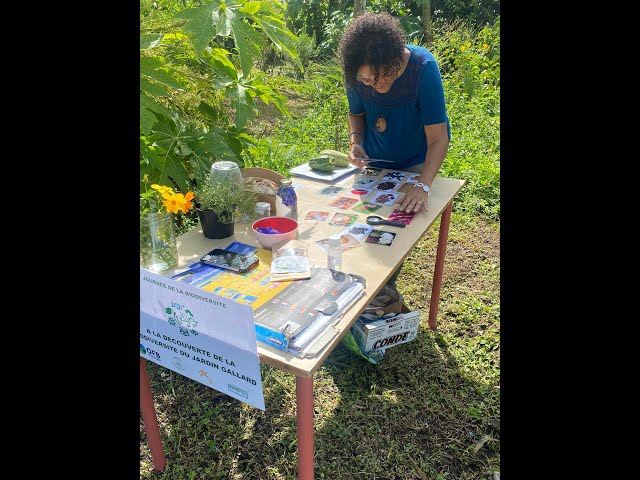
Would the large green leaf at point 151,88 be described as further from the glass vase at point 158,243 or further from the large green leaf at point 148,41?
the glass vase at point 158,243

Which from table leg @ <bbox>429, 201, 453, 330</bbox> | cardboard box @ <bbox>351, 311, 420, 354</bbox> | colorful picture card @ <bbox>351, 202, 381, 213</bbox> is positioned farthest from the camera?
table leg @ <bbox>429, 201, 453, 330</bbox>

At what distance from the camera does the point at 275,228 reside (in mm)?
1797

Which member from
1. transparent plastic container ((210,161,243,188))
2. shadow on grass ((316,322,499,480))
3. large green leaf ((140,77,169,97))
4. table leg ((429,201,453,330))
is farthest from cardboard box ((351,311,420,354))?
large green leaf ((140,77,169,97))

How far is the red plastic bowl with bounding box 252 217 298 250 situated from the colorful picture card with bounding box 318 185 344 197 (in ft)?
1.24

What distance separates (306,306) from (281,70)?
269 inches

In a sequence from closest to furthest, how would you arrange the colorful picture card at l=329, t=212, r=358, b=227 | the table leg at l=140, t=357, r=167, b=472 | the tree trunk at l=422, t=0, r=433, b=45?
1. the table leg at l=140, t=357, r=167, b=472
2. the colorful picture card at l=329, t=212, r=358, b=227
3. the tree trunk at l=422, t=0, r=433, b=45

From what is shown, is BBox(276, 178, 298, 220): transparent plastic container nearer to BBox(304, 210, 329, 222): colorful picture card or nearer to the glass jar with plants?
BBox(304, 210, 329, 222): colorful picture card

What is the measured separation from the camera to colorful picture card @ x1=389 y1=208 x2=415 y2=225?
74.2 inches

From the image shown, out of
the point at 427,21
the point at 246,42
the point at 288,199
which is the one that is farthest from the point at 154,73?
the point at 427,21

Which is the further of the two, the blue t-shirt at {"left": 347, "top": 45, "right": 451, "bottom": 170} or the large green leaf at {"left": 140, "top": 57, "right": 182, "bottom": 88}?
the blue t-shirt at {"left": 347, "top": 45, "right": 451, "bottom": 170}

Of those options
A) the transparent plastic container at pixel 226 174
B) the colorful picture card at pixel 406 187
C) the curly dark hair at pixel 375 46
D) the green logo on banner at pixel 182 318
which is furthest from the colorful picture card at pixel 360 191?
the green logo on banner at pixel 182 318

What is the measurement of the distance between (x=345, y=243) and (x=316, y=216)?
272 millimetres

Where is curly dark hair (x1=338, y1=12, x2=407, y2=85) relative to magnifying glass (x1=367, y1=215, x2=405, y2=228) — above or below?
above
